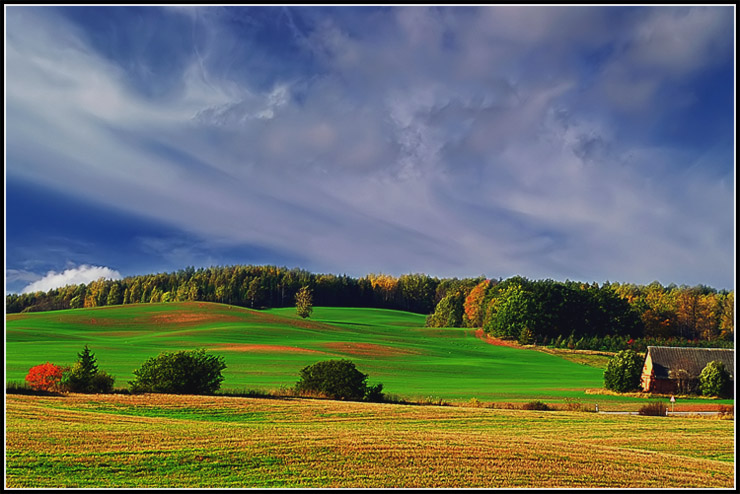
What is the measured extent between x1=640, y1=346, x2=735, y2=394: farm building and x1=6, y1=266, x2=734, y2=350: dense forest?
1316 inches

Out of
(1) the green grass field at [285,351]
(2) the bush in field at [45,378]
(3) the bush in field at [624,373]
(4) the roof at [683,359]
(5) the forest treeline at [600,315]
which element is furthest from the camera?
(5) the forest treeline at [600,315]

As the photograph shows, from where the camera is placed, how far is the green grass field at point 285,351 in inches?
1829

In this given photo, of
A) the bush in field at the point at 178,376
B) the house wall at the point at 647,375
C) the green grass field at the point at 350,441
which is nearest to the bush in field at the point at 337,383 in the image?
the green grass field at the point at 350,441

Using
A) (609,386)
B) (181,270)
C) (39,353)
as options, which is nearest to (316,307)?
(181,270)

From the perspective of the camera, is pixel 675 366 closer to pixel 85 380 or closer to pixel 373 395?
pixel 373 395

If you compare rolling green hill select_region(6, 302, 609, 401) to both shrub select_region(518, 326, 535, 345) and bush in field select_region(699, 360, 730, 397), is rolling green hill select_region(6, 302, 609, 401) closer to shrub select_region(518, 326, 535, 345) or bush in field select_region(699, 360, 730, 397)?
shrub select_region(518, 326, 535, 345)

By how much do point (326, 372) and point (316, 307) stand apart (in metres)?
126

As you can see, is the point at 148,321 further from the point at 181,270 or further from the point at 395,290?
the point at 395,290

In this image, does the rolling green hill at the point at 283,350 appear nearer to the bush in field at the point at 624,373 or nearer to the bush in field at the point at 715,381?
the bush in field at the point at 624,373

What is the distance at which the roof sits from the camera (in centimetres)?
5000

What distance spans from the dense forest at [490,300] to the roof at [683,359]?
33.2m

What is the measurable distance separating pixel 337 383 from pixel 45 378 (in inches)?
557

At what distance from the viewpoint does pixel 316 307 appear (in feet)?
516

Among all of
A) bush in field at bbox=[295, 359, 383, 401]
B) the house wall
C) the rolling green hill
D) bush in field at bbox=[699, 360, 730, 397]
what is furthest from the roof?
bush in field at bbox=[295, 359, 383, 401]
